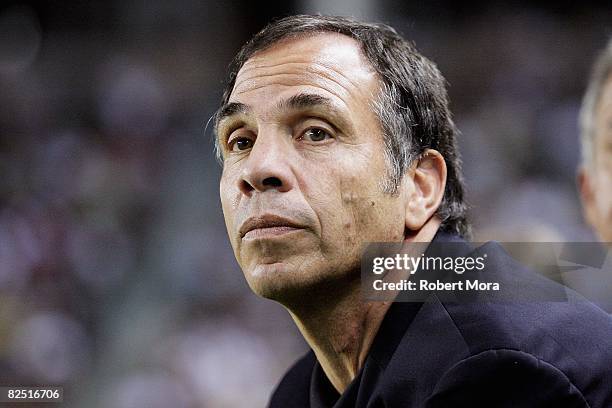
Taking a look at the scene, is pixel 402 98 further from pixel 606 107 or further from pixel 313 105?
pixel 606 107

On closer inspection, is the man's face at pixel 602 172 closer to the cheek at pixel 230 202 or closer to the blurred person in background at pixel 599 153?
the blurred person in background at pixel 599 153

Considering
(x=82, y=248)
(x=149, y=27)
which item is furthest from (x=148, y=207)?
(x=149, y=27)

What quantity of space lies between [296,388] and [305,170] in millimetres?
551

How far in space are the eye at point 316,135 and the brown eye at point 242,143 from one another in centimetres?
12

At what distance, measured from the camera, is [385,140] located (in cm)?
166

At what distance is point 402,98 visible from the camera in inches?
67.8

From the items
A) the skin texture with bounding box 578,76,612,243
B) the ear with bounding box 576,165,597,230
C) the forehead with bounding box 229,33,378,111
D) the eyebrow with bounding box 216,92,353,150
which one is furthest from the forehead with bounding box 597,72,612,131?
the eyebrow with bounding box 216,92,353,150

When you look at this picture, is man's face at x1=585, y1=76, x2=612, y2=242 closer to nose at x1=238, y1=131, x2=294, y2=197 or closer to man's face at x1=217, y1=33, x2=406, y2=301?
man's face at x1=217, y1=33, x2=406, y2=301

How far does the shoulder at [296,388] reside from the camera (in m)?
1.86

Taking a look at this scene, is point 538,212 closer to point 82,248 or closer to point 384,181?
A: point 82,248

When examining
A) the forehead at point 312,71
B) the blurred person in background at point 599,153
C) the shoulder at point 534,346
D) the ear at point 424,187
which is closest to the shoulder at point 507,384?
the shoulder at point 534,346

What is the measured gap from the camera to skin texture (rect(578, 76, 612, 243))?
246cm

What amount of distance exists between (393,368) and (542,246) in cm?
89

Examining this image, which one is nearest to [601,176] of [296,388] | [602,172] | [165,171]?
[602,172]
